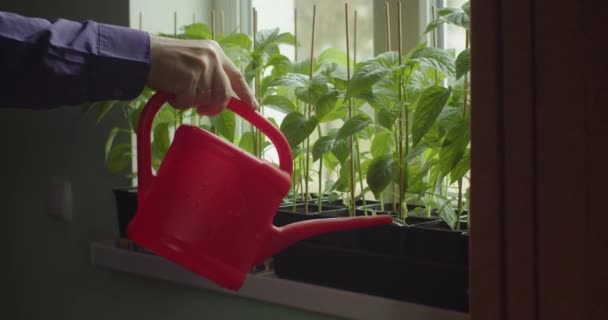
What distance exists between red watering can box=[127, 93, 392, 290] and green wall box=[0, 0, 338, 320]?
2.14ft

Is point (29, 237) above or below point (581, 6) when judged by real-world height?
below

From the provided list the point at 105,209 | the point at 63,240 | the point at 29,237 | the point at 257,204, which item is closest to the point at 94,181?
the point at 105,209

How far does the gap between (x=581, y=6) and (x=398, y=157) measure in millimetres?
454

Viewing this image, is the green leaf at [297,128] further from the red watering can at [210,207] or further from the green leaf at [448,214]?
the red watering can at [210,207]

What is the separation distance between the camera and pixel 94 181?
5.61 feet

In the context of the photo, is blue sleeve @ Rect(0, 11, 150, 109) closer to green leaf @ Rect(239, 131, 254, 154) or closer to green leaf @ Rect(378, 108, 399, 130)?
green leaf @ Rect(378, 108, 399, 130)

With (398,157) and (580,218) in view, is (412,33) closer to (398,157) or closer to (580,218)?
(398,157)

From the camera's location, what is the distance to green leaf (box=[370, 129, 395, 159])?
118 centimetres

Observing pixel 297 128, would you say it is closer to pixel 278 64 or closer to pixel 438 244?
pixel 278 64

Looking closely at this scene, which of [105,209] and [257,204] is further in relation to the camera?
[105,209]

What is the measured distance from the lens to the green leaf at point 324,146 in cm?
114

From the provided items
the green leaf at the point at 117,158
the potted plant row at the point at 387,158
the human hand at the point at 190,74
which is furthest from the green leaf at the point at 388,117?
the green leaf at the point at 117,158

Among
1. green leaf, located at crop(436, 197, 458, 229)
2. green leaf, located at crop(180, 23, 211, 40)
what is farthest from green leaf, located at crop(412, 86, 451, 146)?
green leaf, located at crop(180, 23, 211, 40)

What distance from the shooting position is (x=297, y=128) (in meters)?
1.17
